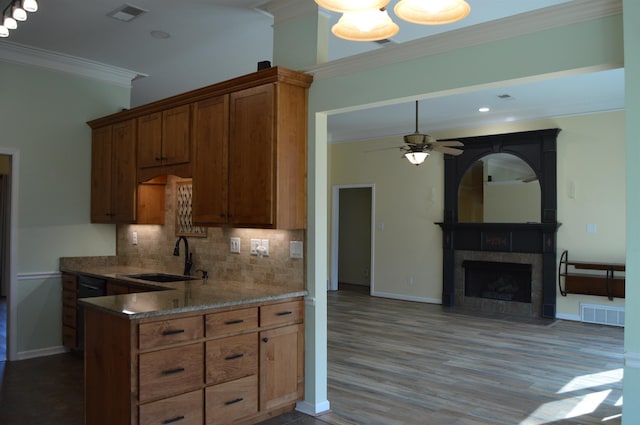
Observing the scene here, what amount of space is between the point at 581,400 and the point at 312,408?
213 cm

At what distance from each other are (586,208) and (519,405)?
160 inches

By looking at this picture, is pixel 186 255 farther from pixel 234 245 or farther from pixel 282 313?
pixel 282 313

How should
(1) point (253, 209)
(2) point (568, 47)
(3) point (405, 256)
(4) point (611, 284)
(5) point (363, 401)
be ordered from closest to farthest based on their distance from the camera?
(2) point (568, 47), (1) point (253, 209), (5) point (363, 401), (4) point (611, 284), (3) point (405, 256)

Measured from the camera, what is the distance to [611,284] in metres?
6.55

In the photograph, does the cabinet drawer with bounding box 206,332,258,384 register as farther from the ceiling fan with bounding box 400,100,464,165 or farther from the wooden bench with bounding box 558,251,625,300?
the wooden bench with bounding box 558,251,625,300

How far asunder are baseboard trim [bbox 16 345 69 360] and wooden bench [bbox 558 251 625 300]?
247 inches

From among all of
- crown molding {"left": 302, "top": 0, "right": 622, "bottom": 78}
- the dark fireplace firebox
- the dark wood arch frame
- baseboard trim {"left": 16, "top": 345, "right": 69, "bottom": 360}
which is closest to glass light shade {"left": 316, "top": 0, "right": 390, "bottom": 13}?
crown molding {"left": 302, "top": 0, "right": 622, "bottom": 78}

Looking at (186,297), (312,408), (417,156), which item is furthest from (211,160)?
(417,156)

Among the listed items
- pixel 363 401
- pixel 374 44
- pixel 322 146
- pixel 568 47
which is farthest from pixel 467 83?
pixel 363 401

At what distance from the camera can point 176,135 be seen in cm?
436

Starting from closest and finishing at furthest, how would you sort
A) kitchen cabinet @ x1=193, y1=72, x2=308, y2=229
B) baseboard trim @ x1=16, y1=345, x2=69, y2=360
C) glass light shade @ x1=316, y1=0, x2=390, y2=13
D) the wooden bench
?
glass light shade @ x1=316, y1=0, x2=390, y2=13 < kitchen cabinet @ x1=193, y1=72, x2=308, y2=229 < baseboard trim @ x1=16, y1=345, x2=69, y2=360 < the wooden bench

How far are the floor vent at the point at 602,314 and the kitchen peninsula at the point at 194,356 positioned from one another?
195 inches

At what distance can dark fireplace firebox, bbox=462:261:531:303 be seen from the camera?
761cm

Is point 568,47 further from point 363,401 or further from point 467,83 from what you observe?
point 363,401
